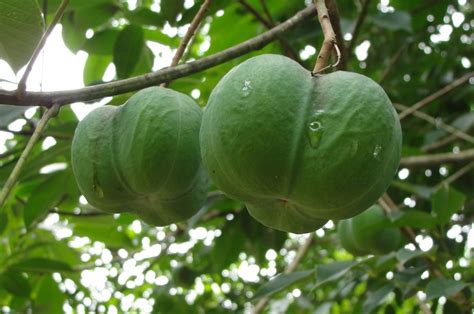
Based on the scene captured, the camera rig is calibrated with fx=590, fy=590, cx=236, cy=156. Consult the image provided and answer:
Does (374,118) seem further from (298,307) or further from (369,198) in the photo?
(298,307)

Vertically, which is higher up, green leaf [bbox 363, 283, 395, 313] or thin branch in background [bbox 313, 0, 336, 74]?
thin branch in background [bbox 313, 0, 336, 74]

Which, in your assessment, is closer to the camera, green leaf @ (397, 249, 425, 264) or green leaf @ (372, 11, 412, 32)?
green leaf @ (397, 249, 425, 264)

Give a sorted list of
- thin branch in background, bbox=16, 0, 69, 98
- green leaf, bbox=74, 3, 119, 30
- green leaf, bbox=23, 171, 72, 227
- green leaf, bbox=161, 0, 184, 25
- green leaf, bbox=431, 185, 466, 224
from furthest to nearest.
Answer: green leaf, bbox=74, 3, 119, 30 → green leaf, bbox=23, 171, 72, 227 → green leaf, bbox=431, 185, 466, 224 → green leaf, bbox=161, 0, 184, 25 → thin branch in background, bbox=16, 0, 69, 98

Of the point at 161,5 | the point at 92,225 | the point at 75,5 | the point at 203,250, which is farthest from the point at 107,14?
the point at 203,250

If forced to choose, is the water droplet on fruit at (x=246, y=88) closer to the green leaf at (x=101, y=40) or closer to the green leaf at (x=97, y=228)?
the green leaf at (x=101, y=40)

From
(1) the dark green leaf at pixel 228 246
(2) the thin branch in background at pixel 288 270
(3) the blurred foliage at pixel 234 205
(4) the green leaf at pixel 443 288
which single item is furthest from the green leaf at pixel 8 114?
(1) the dark green leaf at pixel 228 246

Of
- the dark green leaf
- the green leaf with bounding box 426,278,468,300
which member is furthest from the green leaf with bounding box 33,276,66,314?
the green leaf with bounding box 426,278,468,300

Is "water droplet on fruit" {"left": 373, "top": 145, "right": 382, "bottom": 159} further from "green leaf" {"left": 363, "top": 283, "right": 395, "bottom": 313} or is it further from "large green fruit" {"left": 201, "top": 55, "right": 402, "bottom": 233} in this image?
"green leaf" {"left": 363, "top": 283, "right": 395, "bottom": 313}

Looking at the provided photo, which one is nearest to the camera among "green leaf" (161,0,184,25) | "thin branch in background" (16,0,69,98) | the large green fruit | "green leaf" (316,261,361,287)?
the large green fruit
